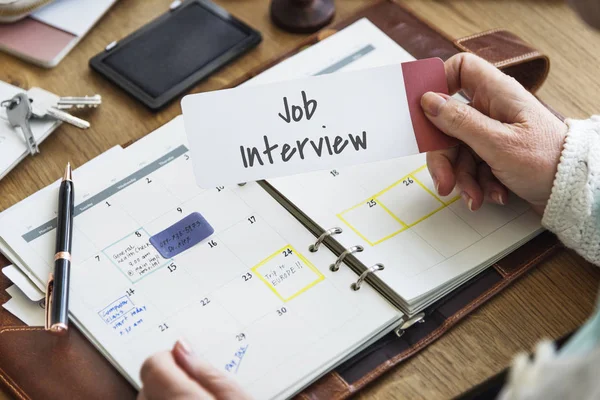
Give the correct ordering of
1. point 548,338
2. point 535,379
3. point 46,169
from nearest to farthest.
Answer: point 535,379 → point 548,338 → point 46,169

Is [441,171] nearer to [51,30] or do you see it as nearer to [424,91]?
[424,91]

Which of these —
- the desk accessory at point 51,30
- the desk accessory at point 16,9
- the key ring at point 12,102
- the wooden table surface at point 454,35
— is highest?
the desk accessory at point 16,9

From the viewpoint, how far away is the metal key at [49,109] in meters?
0.99

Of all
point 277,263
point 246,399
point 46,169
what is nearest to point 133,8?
point 46,169

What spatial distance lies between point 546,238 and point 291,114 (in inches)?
13.2

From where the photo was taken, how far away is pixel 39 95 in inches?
39.9

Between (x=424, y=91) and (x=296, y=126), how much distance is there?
160 mm

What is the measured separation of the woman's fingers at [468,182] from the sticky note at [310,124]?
0.16ft

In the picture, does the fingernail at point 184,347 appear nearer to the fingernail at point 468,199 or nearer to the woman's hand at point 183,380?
the woman's hand at point 183,380

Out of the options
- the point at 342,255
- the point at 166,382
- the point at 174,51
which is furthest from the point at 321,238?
the point at 174,51

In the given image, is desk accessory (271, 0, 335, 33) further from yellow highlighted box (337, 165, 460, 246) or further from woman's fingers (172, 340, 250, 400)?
woman's fingers (172, 340, 250, 400)

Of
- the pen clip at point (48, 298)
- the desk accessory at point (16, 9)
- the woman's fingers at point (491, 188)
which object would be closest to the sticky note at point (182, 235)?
the pen clip at point (48, 298)

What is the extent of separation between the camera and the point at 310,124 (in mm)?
838

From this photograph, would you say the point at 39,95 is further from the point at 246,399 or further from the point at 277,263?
the point at 246,399
